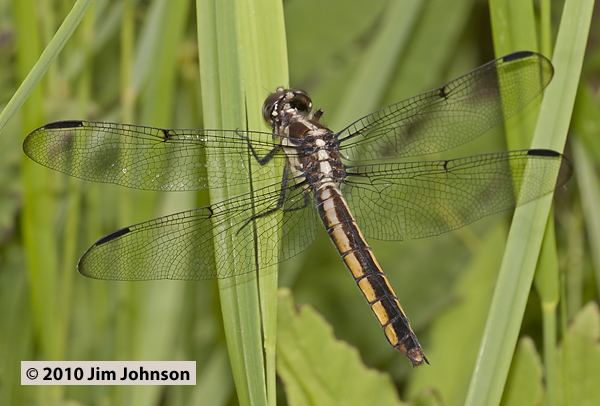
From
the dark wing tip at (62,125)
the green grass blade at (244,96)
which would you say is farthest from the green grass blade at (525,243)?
the dark wing tip at (62,125)

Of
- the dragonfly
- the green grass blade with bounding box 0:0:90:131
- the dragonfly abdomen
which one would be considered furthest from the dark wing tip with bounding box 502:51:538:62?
the green grass blade with bounding box 0:0:90:131

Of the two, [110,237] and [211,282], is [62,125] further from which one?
[211,282]

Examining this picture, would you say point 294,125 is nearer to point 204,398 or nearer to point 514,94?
point 514,94

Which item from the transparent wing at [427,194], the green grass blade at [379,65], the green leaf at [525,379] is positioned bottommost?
the green leaf at [525,379]

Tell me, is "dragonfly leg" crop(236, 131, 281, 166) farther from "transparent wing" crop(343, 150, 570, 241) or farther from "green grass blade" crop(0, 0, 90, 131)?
"green grass blade" crop(0, 0, 90, 131)

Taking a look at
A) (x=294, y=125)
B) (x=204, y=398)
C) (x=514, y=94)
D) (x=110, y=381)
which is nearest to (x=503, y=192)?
(x=514, y=94)

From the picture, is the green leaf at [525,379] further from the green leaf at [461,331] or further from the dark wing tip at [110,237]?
the dark wing tip at [110,237]
